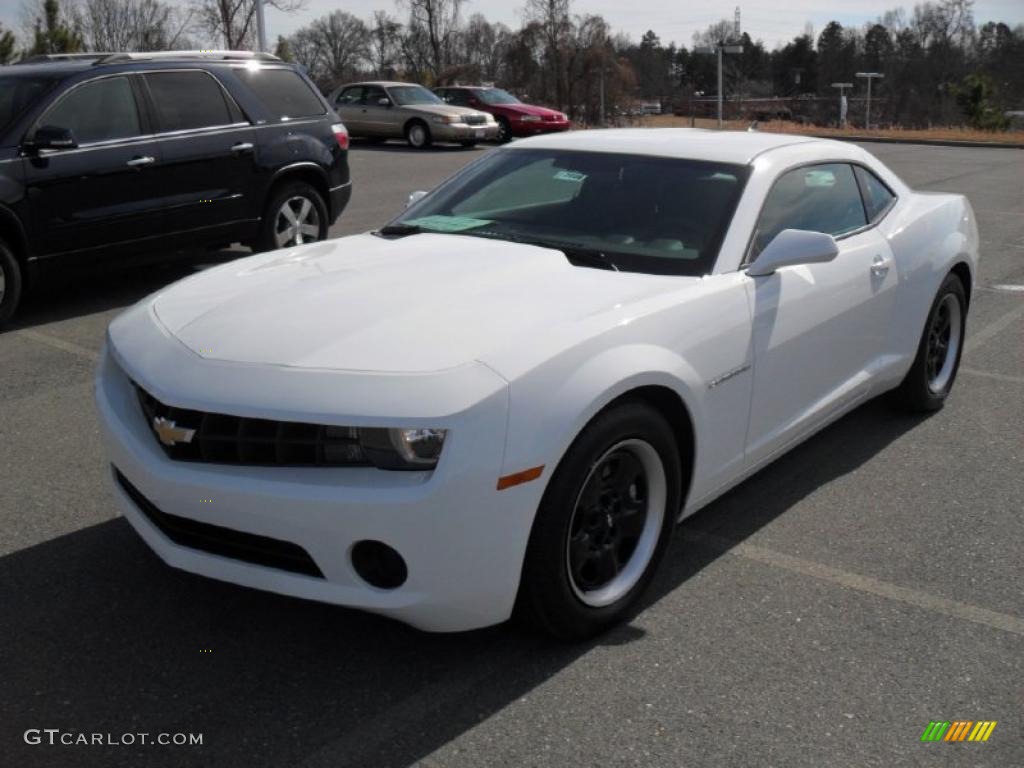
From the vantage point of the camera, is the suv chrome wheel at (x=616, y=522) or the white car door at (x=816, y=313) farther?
the white car door at (x=816, y=313)

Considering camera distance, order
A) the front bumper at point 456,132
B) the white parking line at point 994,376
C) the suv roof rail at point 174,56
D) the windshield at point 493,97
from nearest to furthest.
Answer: the white parking line at point 994,376 → the suv roof rail at point 174,56 → the front bumper at point 456,132 → the windshield at point 493,97

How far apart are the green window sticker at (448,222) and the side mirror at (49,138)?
3.80 m

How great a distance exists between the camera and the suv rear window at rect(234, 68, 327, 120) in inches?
360

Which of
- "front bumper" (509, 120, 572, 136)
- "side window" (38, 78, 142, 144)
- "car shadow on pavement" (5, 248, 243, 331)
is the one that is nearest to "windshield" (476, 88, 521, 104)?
"front bumper" (509, 120, 572, 136)

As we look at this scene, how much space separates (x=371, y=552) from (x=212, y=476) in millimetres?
497

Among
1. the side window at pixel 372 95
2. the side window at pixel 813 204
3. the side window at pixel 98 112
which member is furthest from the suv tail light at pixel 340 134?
the side window at pixel 372 95

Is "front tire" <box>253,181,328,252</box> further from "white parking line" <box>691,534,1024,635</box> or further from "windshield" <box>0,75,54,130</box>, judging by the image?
"white parking line" <box>691,534,1024,635</box>

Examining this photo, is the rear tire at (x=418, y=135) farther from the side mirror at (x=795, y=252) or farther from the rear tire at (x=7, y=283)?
the side mirror at (x=795, y=252)

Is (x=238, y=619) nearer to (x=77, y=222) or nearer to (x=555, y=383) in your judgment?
(x=555, y=383)

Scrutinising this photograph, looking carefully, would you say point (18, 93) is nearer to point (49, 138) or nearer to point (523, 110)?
point (49, 138)

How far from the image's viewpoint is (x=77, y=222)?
7.61 metres

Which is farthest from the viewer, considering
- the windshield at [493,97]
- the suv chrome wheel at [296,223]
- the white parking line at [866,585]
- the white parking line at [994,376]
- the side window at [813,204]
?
the windshield at [493,97]

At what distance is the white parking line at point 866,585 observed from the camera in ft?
11.4

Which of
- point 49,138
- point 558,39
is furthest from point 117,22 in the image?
point 49,138
